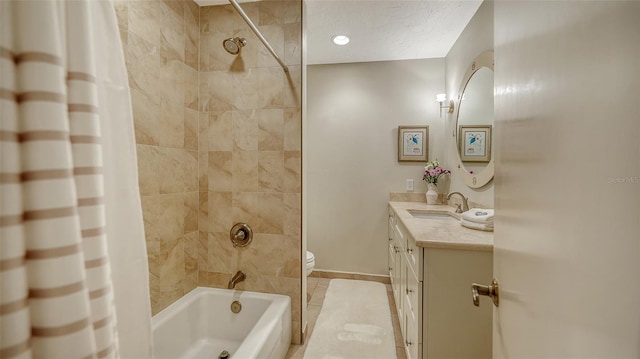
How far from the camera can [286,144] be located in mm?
1789

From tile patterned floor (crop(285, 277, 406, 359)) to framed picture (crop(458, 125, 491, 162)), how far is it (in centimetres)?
153

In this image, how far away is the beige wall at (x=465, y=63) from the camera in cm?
188

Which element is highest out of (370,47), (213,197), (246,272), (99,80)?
(370,47)

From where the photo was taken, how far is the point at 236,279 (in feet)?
5.87

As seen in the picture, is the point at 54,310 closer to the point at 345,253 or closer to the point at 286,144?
the point at 286,144

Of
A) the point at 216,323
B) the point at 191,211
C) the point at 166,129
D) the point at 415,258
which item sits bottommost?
the point at 216,323

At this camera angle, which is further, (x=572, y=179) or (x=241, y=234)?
(x=241, y=234)

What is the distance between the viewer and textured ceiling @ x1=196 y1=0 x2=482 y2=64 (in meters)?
1.98

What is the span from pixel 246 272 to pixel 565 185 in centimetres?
184

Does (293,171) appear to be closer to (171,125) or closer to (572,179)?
(171,125)

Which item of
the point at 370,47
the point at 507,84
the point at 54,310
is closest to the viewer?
the point at 54,310

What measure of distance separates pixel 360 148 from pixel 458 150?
1048 mm

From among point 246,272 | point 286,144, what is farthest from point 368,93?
point 246,272

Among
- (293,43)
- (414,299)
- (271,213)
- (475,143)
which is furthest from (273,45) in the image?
(414,299)
